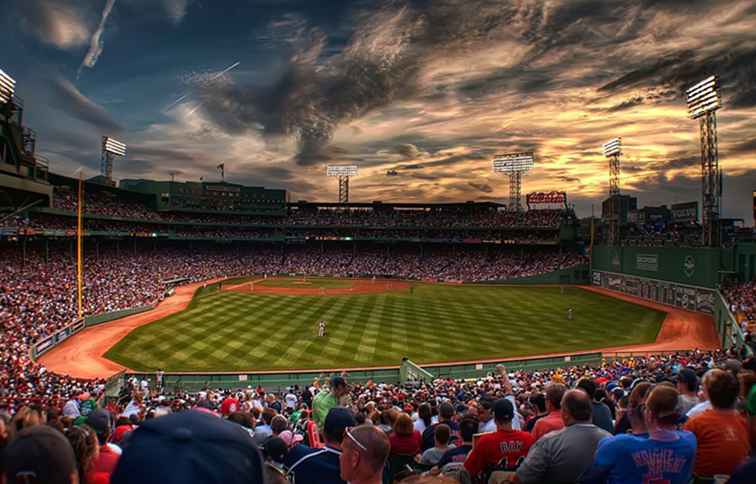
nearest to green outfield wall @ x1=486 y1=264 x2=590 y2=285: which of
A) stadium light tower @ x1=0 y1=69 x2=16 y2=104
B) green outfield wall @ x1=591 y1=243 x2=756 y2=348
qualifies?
green outfield wall @ x1=591 y1=243 x2=756 y2=348

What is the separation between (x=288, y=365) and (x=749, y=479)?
89.6ft

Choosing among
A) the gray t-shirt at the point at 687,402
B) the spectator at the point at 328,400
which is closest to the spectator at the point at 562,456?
the spectator at the point at 328,400

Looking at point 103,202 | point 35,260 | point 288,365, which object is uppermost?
point 103,202

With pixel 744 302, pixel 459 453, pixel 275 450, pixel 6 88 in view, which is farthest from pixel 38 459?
pixel 744 302

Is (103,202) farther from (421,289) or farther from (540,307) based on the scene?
(540,307)

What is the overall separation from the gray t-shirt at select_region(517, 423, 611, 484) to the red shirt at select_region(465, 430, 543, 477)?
2.19 ft

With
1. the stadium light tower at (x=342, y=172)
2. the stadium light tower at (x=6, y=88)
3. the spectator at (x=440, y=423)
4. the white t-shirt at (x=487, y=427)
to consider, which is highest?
the stadium light tower at (x=342, y=172)

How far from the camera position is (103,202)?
66.2 m

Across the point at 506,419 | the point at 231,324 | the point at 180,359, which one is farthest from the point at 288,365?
the point at 506,419

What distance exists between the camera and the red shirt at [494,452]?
5.15m

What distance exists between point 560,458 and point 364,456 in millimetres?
2212

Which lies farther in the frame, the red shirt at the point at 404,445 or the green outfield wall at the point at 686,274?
the green outfield wall at the point at 686,274

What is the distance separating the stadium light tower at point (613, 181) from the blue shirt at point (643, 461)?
66312mm

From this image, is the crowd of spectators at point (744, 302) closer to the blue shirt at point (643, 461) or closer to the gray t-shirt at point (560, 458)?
the blue shirt at point (643, 461)
